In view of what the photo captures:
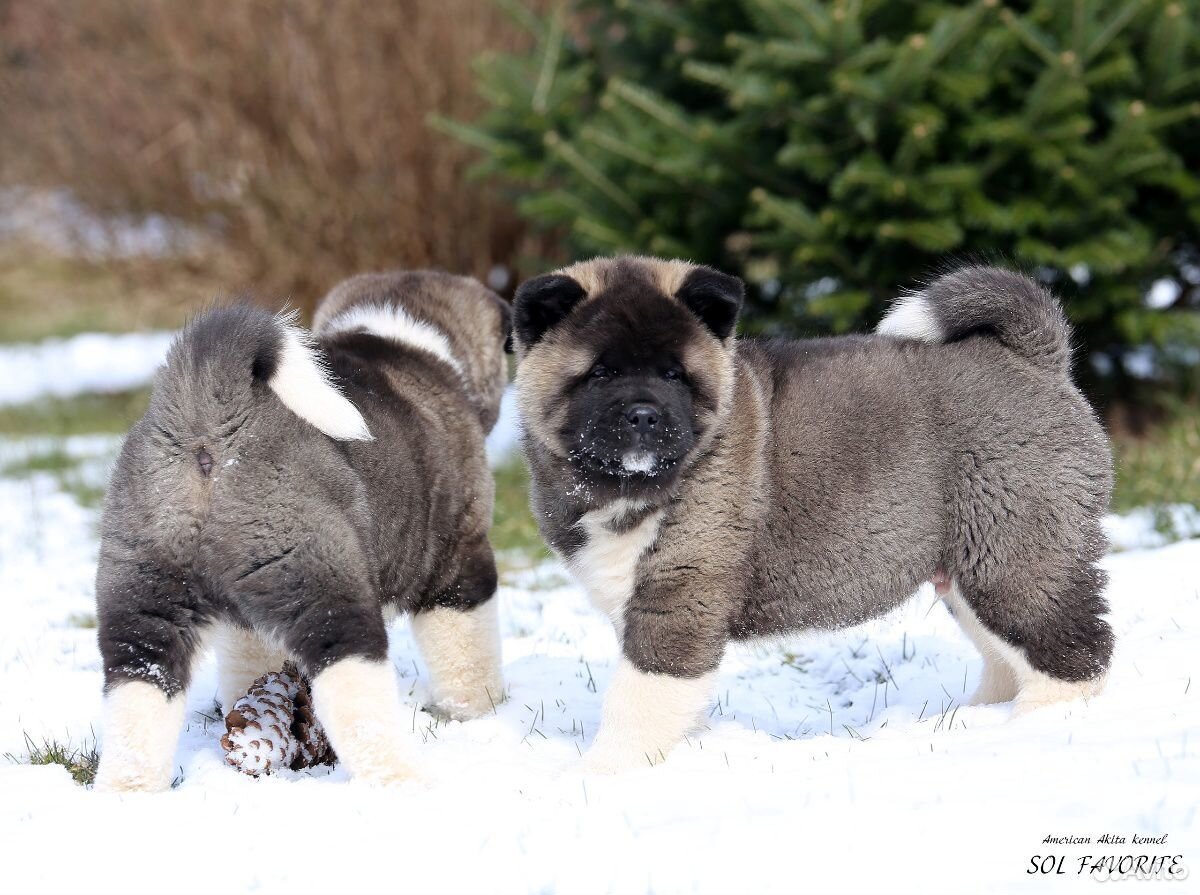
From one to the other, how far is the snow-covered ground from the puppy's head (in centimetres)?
97

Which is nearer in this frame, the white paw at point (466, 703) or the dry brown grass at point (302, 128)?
the white paw at point (466, 703)

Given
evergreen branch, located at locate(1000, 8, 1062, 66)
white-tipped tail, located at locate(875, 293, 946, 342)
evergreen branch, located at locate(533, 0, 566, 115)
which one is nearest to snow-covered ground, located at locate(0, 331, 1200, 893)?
white-tipped tail, located at locate(875, 293, 946, 342)

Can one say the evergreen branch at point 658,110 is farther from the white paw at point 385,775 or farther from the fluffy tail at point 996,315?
the white paw at point 385,775

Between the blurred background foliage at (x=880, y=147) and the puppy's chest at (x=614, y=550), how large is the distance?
143 inches

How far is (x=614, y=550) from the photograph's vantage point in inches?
156

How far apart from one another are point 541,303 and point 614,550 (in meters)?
0.82

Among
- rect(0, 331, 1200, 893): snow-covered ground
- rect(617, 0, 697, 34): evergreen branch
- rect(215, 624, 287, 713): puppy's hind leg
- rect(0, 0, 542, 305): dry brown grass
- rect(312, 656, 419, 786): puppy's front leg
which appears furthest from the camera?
rect(0, 0, 542, 305): dry brown grass

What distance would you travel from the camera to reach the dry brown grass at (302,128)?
10.7 metres

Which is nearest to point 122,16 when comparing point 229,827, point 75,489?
point 75,489

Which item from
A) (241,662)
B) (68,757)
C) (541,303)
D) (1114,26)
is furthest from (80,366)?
(541,303)

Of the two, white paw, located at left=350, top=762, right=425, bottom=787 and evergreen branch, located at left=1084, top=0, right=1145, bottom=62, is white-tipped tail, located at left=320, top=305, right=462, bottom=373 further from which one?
evergreen branch, located at left=1084, top=0, right=1145, bottom=62

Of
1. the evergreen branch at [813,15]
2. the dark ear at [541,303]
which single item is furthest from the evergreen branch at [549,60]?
the dark ear at [541,303]

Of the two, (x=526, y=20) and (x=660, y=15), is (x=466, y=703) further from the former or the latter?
(x=526, y=20)

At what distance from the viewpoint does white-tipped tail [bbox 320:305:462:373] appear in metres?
4.98
